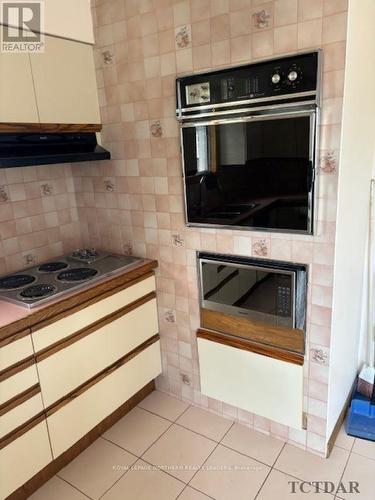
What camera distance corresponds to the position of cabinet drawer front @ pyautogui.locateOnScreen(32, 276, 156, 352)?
1.47 metres

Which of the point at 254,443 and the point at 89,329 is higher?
the point at 89,329

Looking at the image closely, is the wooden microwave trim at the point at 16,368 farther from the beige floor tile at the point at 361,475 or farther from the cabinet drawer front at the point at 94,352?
the beige floor tile at the point at 361,475

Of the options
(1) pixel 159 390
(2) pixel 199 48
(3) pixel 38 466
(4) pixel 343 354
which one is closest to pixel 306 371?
(4) pixel 343 354

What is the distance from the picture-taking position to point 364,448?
1698 mm

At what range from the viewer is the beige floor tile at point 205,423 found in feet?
6.07

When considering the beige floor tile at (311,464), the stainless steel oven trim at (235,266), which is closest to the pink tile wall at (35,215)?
the stainless steel oven trim at (235,266)

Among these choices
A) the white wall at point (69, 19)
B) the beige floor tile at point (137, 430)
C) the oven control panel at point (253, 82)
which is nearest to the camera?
the oven control panel at point (253, 82)

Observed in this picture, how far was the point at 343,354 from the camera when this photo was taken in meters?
1.71

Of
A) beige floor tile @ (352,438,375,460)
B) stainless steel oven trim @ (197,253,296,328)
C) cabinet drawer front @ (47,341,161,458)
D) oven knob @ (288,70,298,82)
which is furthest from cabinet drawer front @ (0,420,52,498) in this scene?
oven knob @ (288,70,298,82)

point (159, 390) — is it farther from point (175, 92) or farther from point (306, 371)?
point (175, 92)

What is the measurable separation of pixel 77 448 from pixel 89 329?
2.01ft

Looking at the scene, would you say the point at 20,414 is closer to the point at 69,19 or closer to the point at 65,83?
the point at 65,83

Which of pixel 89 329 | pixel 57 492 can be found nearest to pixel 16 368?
pixel 89 329

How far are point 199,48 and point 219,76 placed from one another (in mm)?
156
